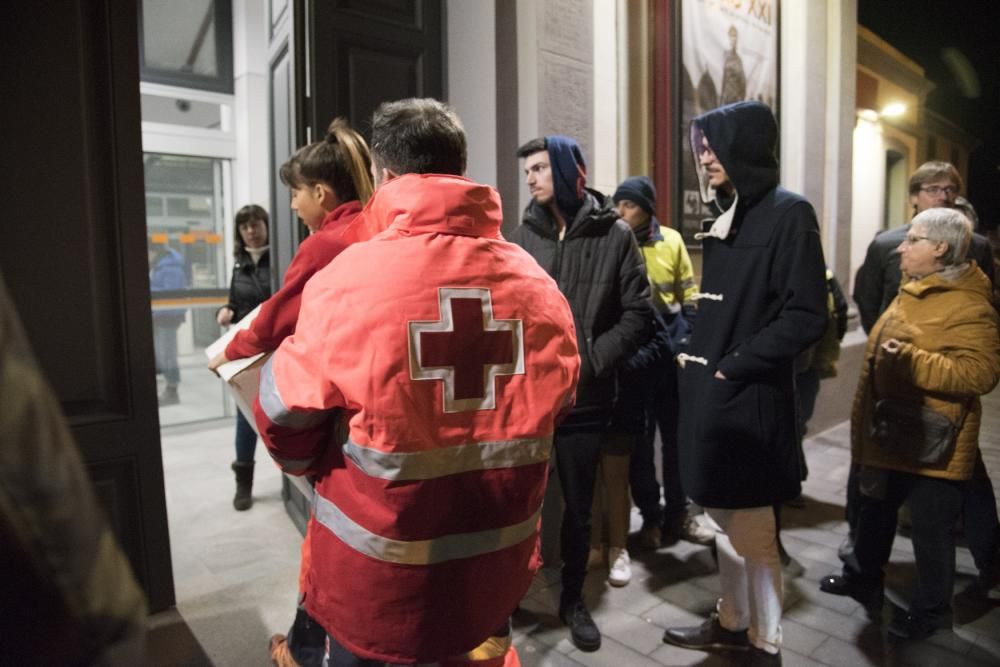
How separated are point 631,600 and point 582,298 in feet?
4.68

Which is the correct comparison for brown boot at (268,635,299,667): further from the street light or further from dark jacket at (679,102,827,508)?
the street light

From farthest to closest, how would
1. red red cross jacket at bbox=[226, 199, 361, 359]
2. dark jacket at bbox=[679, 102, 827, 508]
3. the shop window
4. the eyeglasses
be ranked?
the shop window → the eyeglasses → dark jacket at bbox=[679, 102, 827, 508] → red red cross jacket at bbox=[226, 199, 361, 359]

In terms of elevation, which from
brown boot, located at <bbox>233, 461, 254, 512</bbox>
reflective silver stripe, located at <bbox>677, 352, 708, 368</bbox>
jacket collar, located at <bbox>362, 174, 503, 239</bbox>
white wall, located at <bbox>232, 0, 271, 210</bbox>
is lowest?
brown boot, located at <bbox>233, 461, 254, 512</bbox>

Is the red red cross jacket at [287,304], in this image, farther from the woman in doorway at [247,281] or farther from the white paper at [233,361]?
the woman in doorway at [247,281]

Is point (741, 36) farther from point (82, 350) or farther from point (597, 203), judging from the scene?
point (82, 350)

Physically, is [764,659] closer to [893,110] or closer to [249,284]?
[249,284]

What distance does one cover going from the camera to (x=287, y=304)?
1.83 m

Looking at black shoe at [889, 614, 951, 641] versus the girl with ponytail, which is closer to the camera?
the girl with ponytail

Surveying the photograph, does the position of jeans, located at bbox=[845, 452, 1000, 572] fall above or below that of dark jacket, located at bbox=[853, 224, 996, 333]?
below

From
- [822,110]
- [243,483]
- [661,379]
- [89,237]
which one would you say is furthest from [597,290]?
[822,110]

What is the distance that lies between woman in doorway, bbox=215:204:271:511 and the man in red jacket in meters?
3.17

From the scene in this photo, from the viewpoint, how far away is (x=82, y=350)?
9.09ft

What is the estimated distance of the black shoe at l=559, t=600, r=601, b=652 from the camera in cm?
285

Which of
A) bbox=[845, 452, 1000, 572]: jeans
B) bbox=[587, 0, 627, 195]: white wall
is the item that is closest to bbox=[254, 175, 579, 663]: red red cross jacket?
bbox=[845, 452, 1000, 572]: jeans
